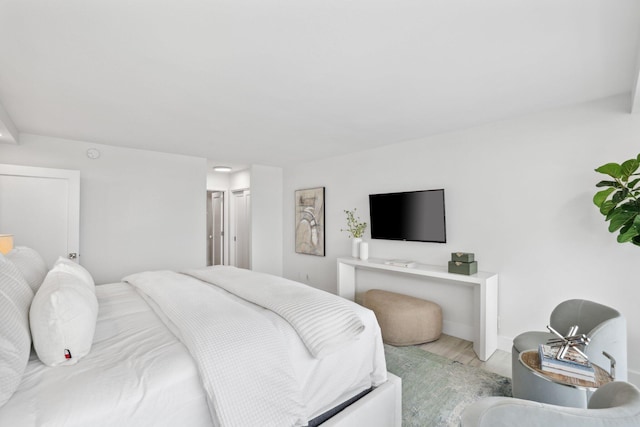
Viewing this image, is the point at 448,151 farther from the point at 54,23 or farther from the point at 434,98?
the point at 54,23

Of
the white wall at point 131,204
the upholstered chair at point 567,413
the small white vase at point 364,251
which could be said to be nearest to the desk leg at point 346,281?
the small white vase at point 364,251

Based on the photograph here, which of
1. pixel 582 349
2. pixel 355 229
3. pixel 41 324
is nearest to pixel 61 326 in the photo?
pixel 41 324

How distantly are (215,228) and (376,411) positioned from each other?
5.91 meters

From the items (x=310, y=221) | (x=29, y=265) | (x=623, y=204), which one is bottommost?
(x=29, y=265)

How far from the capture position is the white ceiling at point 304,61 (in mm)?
1480

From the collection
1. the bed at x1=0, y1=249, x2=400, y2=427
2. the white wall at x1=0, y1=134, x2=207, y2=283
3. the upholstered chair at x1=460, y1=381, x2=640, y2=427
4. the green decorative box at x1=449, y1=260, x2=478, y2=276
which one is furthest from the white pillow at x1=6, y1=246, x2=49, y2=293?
the green decorative box at x1=449, y1=260, x2=478, y2=276

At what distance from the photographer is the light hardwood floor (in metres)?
2.71

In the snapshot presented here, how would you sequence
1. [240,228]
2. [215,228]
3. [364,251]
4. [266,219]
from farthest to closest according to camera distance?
1. [215,228]
2. [240,228]
3. [266,219]
4. [364,251]

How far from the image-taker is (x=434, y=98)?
2.53 m

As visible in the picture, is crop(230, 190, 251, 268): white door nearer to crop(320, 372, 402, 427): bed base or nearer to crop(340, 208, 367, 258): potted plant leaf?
crop(340, 208, 367, 258): potted plant leaf

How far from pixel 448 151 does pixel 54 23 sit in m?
3.52

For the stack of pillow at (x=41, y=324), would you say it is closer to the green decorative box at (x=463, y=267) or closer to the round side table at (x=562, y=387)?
the round side table at (x=562, y=387)

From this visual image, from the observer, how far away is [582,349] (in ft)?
5.94

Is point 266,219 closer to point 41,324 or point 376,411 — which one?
point 376,411
